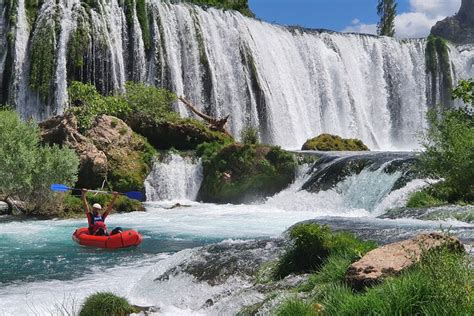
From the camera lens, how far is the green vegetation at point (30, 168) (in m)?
18.9

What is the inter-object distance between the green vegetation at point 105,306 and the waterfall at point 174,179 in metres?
17.2

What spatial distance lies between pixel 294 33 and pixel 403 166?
77.0 feet

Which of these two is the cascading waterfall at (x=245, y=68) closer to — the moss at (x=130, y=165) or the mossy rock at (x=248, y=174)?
the moss at (x=130, y=165)

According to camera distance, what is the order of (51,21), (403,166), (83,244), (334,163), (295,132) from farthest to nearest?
(295,132) < (51,21) < (334,163) < (403,166) < (83,244)

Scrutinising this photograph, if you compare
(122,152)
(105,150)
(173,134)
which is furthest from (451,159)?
(173,134)

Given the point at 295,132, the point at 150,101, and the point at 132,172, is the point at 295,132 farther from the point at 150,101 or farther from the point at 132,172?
the point at 132,172

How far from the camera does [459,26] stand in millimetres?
105688

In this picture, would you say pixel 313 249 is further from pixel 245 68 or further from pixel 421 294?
pixel 245 68

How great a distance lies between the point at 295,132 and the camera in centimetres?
3784

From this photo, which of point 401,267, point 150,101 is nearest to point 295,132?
point 150,101

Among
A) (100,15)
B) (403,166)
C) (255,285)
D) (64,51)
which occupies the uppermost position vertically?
(100,15)

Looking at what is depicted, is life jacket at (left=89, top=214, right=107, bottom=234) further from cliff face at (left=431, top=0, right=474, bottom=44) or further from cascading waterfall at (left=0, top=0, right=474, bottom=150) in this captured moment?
cliff face at (left=431, top=0, right=474, bottom=44)

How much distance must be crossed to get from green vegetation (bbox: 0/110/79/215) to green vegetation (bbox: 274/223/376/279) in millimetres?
12643

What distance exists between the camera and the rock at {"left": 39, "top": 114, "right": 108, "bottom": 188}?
2372 cm
